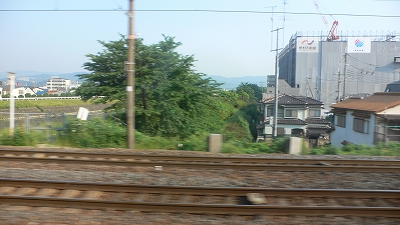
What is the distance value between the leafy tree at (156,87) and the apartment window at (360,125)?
458 inches

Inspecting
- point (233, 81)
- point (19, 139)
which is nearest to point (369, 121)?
point (19, 139)

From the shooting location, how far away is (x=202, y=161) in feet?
31.3

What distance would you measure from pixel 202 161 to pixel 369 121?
682 inches

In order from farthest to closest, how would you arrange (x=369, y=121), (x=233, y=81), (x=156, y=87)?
(x=233, y=81) → (x=369, y=121) → (x=156, y=87)

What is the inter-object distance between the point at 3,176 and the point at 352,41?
193ft

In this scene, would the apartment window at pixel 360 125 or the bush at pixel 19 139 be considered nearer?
the bush at pixel 19 139

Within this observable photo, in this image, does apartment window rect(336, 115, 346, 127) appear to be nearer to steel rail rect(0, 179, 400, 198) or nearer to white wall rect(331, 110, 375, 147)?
white wall rect(331, 110, 375, 147)

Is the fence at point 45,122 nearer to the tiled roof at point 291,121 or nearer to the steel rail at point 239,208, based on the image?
the steel rail at point 239,208

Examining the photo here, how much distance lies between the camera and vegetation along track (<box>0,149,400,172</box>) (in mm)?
8531

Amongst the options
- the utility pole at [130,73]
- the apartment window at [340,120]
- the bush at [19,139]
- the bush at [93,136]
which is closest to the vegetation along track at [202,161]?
the utility pole at [130,73]

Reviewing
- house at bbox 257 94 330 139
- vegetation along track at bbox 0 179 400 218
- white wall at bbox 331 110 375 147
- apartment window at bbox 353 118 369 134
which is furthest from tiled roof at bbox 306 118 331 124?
vegetation along track at bbox 0 179 400 218

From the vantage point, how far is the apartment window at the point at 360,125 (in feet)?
77.9

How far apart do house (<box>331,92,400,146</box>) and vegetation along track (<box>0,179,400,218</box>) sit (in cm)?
1439

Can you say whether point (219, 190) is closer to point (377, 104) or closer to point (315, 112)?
point (377, 104)
